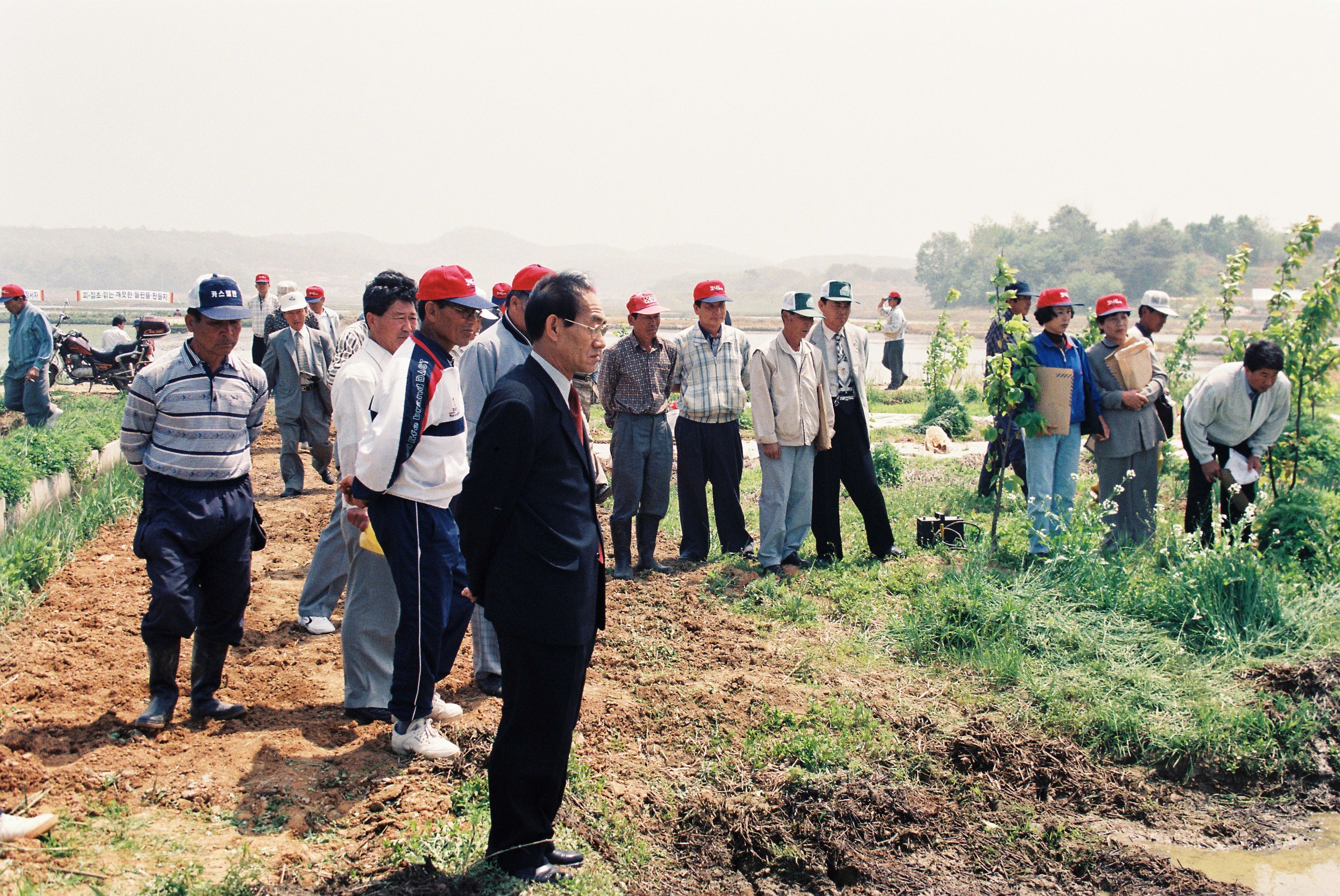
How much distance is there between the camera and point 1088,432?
6953 millimetres

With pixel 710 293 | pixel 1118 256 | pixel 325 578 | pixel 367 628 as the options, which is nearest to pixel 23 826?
pixel 367 628

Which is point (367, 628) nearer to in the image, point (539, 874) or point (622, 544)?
point (539, 874)

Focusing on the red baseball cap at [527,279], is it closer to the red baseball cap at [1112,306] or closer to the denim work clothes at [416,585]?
the denim work clothes at [416,585]

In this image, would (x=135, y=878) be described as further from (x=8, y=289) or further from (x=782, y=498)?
(x=8, y=289)

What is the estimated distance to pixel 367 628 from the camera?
4.37m

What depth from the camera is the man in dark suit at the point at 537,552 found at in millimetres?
2887

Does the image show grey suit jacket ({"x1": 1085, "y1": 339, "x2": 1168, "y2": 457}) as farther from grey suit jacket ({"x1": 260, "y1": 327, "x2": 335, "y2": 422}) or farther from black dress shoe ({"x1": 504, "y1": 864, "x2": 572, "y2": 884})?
grey suit jacket ({"x1": 260, "y1": 327, "x2": 335, "y2": 422})

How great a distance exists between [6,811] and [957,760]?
3.79m

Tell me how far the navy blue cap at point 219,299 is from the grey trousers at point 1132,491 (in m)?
A: 5.93

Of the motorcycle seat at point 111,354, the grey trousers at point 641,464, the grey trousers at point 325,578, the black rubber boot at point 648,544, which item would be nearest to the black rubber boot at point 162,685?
the grey trousers at point 325,578

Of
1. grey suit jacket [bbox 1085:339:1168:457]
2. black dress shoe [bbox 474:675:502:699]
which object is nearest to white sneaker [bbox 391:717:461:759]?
black dress shoe [bbox 474:675:502:699]

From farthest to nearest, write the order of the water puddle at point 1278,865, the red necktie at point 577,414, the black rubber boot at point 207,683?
1. the black rubber boot at point 207,683
2. the water puddle at point 1278,865
3. the red necktie at point 577,414

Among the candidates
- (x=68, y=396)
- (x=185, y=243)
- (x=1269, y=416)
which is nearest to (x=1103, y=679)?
(x=1269, y=416)

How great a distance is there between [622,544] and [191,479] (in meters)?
3.26
